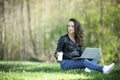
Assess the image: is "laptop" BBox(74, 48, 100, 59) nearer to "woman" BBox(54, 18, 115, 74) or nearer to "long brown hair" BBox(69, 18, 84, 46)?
"woman" BBox(54, 18, 115, 74)

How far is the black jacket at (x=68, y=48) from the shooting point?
39.7 ft

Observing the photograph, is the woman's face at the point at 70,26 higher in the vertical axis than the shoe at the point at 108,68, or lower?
higher

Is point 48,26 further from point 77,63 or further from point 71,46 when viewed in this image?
point 77,63

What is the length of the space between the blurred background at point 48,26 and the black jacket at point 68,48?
1135 cm

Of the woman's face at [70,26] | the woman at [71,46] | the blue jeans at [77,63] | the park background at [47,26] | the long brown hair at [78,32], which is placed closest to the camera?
the blue jeans at [77,63]

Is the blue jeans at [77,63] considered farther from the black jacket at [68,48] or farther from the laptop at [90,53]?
the black jacket at [68,48]

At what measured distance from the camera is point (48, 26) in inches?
1142

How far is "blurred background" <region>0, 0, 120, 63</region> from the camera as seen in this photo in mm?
25375

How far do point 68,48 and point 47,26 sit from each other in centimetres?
1698

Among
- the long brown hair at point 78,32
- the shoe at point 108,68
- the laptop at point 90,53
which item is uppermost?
the long brown hair at point 78,32

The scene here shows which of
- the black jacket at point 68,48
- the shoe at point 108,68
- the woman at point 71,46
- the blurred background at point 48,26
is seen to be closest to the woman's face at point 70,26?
the woman at point 71,46

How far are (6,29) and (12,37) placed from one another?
1.89ft

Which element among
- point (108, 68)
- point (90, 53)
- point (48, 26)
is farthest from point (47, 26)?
point (108, 68)

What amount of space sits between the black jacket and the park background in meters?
11.3
